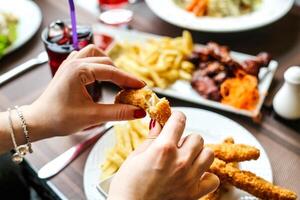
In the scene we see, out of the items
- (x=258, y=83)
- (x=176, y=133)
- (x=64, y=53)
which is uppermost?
(x=176, y=133)

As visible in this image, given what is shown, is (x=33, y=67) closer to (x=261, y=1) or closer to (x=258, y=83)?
(x=258, y=83)

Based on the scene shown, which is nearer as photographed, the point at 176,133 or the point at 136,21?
the point at 176,133

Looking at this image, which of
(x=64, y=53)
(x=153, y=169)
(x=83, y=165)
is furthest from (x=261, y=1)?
(x=153, y=169)

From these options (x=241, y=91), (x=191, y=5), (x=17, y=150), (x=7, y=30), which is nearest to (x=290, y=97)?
(x=241, y=91)

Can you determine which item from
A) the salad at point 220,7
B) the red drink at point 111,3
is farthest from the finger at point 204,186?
the red drink at point 111,3

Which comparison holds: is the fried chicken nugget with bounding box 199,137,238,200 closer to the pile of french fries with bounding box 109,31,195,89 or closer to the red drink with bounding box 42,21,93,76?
the pile of french fries with bounding box 109,31,195,89

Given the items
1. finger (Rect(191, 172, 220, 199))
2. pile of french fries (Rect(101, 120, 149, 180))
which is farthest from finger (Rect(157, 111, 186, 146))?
pile of french fries (Rect(101, 120, 149, 180))
